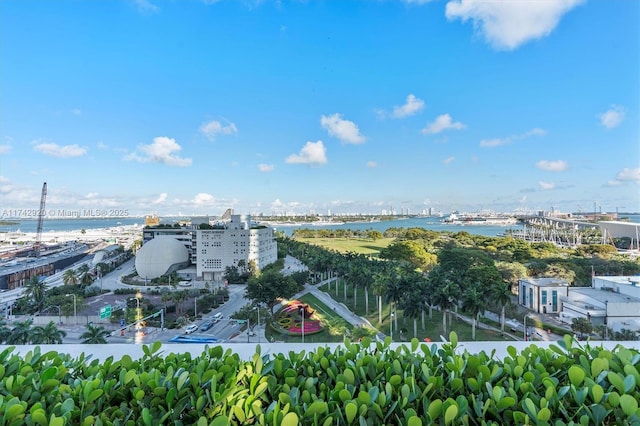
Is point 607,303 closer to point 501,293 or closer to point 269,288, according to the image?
point 501,293

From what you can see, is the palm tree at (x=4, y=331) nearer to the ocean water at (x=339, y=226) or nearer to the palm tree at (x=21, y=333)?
the palm tree at (x=21, y=333)

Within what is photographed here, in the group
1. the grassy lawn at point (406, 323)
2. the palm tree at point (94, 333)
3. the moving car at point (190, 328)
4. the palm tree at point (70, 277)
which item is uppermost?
the palm tree at point (70, 277)

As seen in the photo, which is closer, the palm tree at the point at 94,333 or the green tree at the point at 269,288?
the palm tree at the point at 94,333

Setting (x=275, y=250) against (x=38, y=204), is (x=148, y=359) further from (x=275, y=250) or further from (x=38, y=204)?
(x=275, y=250)

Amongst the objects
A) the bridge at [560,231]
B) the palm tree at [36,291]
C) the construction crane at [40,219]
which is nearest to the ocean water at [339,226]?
the construction crane at [40,219]

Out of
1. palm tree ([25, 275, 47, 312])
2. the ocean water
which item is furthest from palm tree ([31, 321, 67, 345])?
the ocean water
